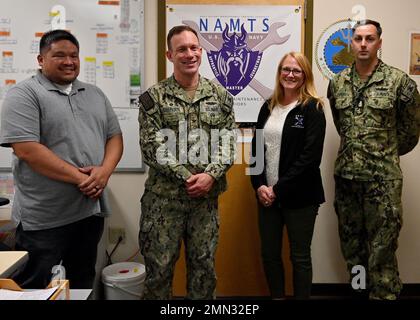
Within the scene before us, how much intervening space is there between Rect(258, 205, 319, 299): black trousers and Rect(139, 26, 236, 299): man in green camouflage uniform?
35 centimetres

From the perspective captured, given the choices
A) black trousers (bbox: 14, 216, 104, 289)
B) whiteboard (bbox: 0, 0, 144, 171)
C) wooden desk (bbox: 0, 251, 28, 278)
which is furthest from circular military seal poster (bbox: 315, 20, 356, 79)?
wooden desk (bbox: 0, 251, 28, 278)

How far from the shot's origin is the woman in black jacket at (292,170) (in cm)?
188

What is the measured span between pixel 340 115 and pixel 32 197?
1.55 meters

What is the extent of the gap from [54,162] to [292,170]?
1.06 meters

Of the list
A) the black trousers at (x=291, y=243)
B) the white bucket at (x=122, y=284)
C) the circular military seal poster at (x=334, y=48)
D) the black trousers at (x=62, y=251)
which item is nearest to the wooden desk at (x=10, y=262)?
the black trousers at (x=62, y=251)

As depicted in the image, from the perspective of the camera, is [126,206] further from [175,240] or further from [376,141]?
[376,141]

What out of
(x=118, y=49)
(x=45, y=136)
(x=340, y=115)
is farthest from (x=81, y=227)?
(x=340, y=115)

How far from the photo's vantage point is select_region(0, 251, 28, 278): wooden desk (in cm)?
96

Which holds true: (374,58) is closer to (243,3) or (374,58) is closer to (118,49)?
(243,3)

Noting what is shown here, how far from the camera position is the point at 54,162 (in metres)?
1.55

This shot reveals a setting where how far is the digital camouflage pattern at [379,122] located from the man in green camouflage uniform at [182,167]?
695mm

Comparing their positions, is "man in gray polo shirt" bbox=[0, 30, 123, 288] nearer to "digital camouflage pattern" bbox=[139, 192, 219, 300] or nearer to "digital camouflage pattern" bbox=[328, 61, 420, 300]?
"digital camouflage pattern" bbox=[139, 192, 219, 300]
